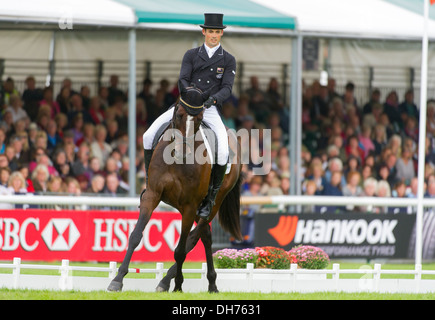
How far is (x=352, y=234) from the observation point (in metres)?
15.2

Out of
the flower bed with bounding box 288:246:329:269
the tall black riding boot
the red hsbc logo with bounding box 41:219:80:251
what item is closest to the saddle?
the tall black riding boot

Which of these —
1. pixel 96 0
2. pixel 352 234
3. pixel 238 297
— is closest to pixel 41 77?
pixel 96 0

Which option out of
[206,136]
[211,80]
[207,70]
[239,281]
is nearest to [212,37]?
[207,70]

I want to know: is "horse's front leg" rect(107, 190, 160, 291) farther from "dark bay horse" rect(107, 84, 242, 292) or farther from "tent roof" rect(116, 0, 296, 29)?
"tent roof" rect(116, 0, 296, 29)

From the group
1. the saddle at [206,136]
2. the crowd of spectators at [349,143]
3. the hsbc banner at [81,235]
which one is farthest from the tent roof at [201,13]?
the saddle at [206,136]

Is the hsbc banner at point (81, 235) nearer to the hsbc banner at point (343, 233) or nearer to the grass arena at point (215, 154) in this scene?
the grass arena at point (215, 154)

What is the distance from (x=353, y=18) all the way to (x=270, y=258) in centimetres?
785

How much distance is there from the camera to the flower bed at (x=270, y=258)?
10.9 meters

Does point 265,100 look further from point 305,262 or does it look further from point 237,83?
point 305,262

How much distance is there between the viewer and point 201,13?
52.2 feet

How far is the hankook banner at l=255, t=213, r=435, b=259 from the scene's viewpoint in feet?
48.3

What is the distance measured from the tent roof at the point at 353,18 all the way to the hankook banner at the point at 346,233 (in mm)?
3725

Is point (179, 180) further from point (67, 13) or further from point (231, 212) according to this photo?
point (67, 13)

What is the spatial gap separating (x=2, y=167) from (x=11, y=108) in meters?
2.36
